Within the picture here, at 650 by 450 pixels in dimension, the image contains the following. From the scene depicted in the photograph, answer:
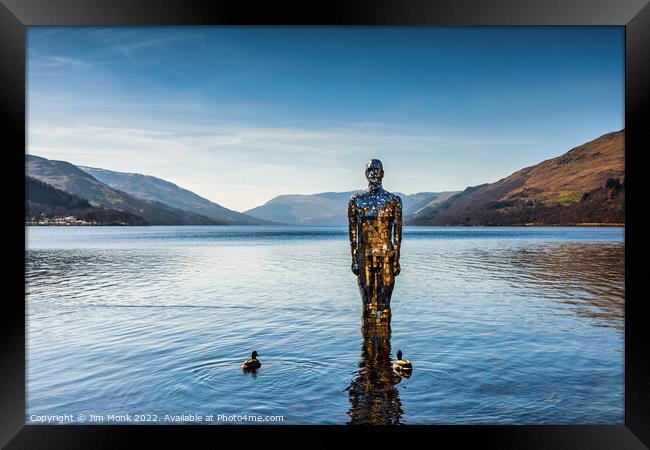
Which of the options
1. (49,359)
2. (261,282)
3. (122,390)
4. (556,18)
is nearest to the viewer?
(556,18)

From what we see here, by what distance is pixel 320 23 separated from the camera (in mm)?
8188

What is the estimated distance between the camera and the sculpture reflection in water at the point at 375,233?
11.3m

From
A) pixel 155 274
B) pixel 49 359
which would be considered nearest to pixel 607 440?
pixel 49 359

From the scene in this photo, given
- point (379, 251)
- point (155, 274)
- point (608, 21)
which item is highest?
point (608, 21)

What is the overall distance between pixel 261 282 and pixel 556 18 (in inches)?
1004

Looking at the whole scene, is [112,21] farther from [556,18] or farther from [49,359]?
[49,359]

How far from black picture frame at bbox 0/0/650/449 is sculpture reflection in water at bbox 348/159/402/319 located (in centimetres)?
416

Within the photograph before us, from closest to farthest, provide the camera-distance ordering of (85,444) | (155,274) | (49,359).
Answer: (85,444)
(49,359)
(155,274)

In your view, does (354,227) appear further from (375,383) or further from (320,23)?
(320,23)

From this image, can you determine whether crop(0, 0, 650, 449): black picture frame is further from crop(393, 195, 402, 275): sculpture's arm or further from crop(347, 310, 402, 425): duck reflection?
crop(393, 195, 402, 275): sculpture's arm

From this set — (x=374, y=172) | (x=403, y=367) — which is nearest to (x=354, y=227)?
(x=374, y=172)

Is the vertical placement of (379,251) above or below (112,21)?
below

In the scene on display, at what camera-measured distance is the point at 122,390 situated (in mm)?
9688

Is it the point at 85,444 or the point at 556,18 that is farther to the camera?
the point at 556,18
